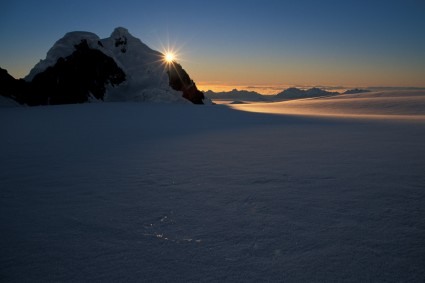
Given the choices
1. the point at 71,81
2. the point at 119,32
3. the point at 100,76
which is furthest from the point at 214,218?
the point at 119,32

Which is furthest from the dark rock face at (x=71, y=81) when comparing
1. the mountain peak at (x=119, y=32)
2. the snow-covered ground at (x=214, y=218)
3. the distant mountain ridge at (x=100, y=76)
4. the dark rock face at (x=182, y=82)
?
the snow-covered ground at (x=214, y=218)

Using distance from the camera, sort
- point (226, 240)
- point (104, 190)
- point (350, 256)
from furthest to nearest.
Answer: point (104, 190), point (226, 240), point (350, 256)

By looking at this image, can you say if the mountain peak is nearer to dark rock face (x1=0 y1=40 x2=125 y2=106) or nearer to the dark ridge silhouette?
dark rock face (x1=0 y1=40 x2=125 y2=106)

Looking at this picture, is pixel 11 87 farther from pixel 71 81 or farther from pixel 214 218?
pixel 214 218

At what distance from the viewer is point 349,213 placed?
261 centimetres

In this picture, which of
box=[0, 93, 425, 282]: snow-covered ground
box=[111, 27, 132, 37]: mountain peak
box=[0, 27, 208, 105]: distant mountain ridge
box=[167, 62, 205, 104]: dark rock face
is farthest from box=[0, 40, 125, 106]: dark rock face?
box=[0, 93, 425, 282]: snow-covered ground

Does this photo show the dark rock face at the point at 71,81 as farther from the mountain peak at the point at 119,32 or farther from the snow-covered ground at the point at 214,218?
the snow-covered ground at the point at 214,218

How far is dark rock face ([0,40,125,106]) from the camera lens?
98.3ft

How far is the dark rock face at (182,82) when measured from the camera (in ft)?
172

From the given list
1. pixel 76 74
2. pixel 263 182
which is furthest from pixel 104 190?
pixel 76 74

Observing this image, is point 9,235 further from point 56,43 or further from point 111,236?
point 56,43

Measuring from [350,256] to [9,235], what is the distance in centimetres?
267

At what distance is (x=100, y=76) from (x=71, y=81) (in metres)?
4.97

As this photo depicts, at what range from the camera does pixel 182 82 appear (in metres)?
53.7
